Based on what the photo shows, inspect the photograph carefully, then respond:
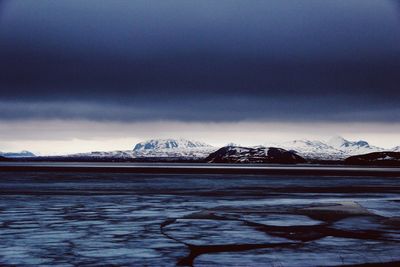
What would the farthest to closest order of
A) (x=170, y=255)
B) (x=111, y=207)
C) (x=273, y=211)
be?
(x=111, y=207) < (x=273, y=211) < (x=170, y=255)

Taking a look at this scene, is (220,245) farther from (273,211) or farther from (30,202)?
(30,202)

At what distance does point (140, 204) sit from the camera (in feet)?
62.5

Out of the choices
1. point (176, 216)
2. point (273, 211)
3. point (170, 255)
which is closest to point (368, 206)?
point (273, 211)

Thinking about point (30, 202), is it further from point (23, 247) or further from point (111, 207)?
point (23, 247)

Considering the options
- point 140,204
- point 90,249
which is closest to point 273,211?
point 140,204

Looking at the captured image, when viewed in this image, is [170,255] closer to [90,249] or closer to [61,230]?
[90,249]

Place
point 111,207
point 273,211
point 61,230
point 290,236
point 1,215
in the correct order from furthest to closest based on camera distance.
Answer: point 111,207 → point 273,211 → point 1,215 → point 61,230 → point 290,236

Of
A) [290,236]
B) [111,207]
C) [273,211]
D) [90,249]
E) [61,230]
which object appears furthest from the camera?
[111,207]

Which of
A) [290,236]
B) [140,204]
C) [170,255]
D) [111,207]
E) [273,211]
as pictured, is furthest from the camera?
[140,204]

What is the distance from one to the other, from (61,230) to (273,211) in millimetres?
6819

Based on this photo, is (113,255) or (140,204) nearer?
(113,255)

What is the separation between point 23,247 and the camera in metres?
9.59

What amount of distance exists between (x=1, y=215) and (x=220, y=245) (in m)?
7.36

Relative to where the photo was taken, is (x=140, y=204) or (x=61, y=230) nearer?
(x=61, y=230)
